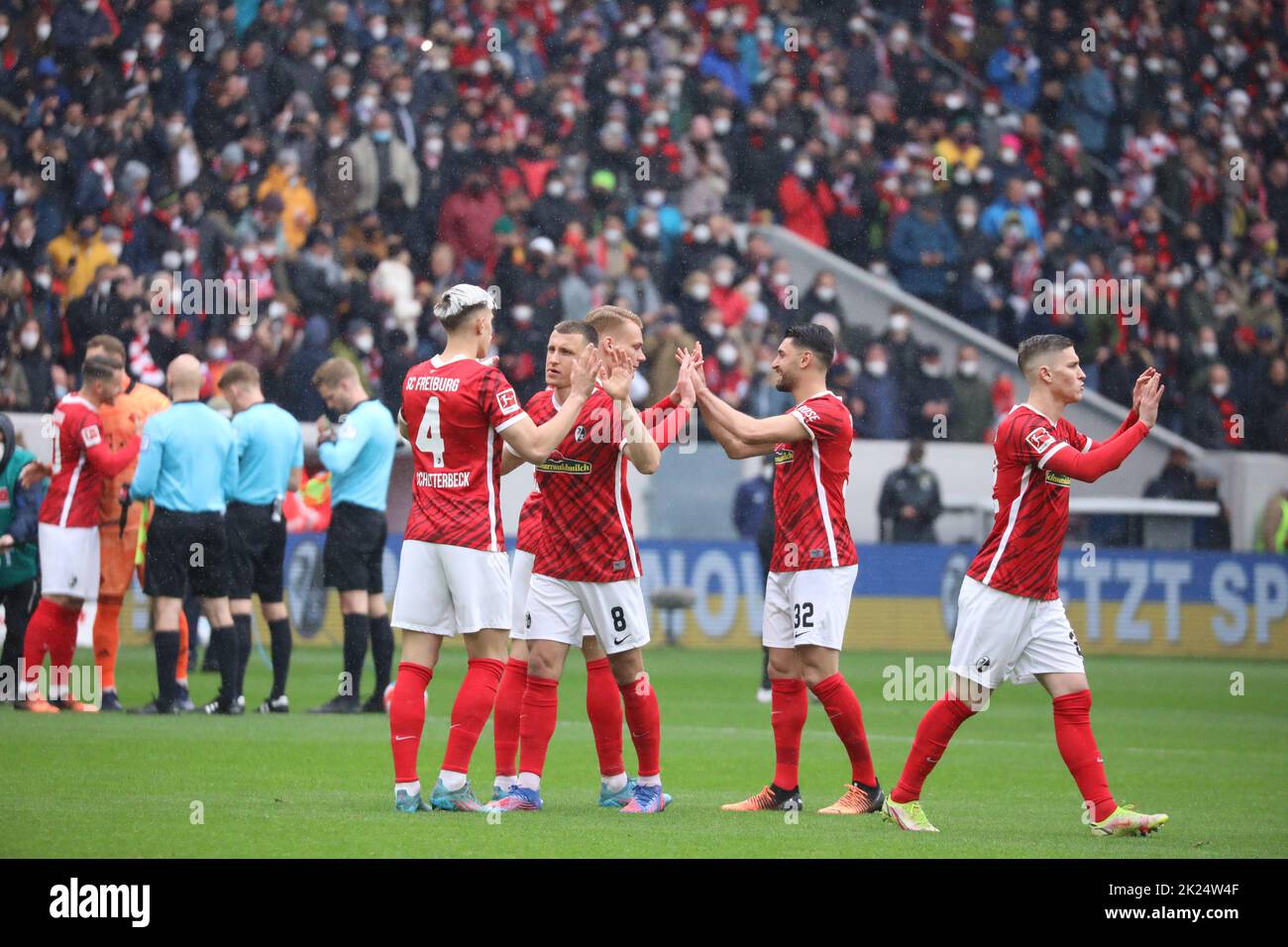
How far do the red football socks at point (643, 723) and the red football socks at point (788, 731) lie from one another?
0.58 m

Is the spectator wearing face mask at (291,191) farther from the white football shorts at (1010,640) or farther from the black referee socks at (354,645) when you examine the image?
the white football shorts at (1010,640)

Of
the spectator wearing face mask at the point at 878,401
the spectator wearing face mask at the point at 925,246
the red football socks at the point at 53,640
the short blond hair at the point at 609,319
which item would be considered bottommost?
the red football socks at the point at 53,640

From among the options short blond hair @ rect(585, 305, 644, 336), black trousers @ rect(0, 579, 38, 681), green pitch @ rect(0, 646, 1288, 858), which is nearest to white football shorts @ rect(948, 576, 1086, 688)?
green pitch @ rect(0, 646, 1288, 858)

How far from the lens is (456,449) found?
8.20m

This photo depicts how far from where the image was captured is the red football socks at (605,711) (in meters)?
8.63

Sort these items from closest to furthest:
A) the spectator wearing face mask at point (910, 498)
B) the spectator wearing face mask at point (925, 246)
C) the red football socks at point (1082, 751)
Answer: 1. the red football socks at point (1082, 751)
2. the spectator wearing face mask at point (910, 498)
3. the spectator wearing face mask at point (925, 246)

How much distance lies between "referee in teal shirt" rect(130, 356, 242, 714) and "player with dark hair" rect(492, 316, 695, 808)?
13.3ft

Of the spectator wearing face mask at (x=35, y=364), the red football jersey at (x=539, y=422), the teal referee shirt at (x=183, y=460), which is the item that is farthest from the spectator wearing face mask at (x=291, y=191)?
the red football jersey at (x=539, y=422)

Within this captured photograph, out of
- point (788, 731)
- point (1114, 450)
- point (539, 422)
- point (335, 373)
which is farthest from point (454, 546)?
point (335, 373)

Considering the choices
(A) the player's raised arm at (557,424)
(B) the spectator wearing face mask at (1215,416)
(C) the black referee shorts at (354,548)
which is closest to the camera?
(A) the player's raised arm at (557,424)

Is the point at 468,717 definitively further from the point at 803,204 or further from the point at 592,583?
the point at 803,204

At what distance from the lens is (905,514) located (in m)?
20.1

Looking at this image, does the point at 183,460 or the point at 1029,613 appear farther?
the point at 183,460

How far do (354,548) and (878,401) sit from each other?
387 inches
